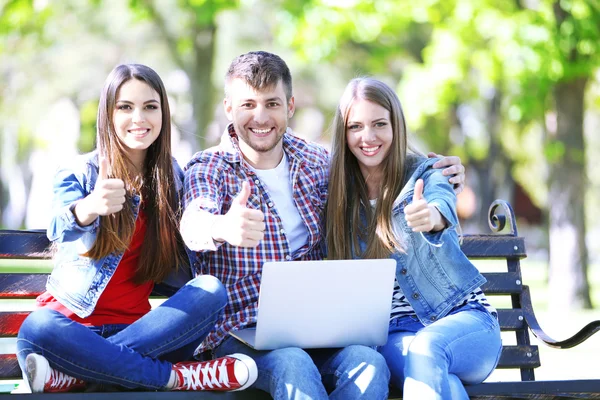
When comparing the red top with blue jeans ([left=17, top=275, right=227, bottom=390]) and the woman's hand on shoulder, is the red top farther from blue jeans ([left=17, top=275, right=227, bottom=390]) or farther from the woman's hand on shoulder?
the woman's hand on shoulder

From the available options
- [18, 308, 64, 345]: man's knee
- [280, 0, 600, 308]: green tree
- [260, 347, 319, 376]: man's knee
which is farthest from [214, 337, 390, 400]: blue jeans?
[280, 0, 600, 308]: green tree

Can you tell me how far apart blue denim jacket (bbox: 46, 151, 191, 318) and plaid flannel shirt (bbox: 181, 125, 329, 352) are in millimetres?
309

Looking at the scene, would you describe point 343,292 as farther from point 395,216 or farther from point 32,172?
point 32,172

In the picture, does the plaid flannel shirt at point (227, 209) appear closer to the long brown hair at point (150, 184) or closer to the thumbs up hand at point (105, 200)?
the long brown hair at point (150, 184)

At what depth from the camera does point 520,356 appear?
433cm

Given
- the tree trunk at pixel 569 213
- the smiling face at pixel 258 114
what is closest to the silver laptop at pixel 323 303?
the smiling face at pixel 258 114

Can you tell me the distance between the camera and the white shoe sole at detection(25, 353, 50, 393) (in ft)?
10.7

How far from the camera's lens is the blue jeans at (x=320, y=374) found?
3.35 m

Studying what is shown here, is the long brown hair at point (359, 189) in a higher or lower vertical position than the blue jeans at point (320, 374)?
higher

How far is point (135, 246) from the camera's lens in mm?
3771

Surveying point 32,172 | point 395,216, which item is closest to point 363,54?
point 395,216

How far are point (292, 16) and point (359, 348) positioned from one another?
1051 centimetres

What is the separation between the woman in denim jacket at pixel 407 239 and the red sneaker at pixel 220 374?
1.96 ft

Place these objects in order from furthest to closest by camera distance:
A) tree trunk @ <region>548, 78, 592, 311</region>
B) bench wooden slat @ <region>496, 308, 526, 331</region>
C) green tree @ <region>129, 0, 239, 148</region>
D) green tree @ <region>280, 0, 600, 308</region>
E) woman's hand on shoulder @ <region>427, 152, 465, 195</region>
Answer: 1. green tree @ <region>129, 0, 239, 148</region>
2. tree trunk @ <region>548, 78, 592, 311</region>
3. green tree @ <region>280, 0, 600, 308</region>
4. bench wooden slat @ <region>496, 308, 526, 331</region>
5. woman's hand on shoulder @ <region>427, 152, 465, 195</region>
